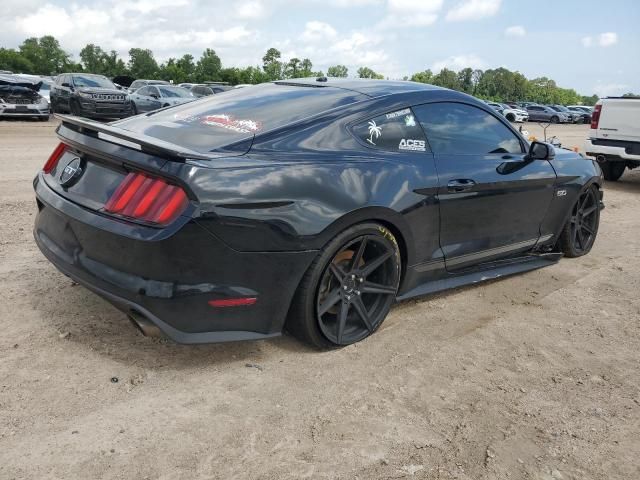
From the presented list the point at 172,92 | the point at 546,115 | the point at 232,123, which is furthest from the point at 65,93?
the point at 546,115

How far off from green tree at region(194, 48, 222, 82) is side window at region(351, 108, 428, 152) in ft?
261

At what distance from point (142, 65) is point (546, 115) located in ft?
208

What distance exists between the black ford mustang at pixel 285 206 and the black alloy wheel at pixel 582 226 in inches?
47.6

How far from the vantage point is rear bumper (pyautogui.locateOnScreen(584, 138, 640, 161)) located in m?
9.59

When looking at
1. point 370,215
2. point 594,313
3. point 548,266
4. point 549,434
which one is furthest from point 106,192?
point 548,266

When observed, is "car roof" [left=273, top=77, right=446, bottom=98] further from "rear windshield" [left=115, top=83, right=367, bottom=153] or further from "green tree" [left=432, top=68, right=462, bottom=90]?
"green tree" [left=432, top=68, right=462, bottom=90]

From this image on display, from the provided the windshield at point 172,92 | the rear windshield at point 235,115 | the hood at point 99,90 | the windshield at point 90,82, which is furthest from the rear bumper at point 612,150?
the windshield at point 172,92

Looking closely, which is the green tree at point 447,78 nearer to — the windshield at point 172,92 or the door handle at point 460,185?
the windshield at point 172,92

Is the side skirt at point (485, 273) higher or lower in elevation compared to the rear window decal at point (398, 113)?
lower

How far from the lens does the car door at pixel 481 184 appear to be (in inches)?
147

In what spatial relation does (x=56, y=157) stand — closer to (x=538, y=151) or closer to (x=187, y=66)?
(x=538, y=151)

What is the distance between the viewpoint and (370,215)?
3189mm

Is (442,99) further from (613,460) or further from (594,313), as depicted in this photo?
(613,460)

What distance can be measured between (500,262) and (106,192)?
2.84m
